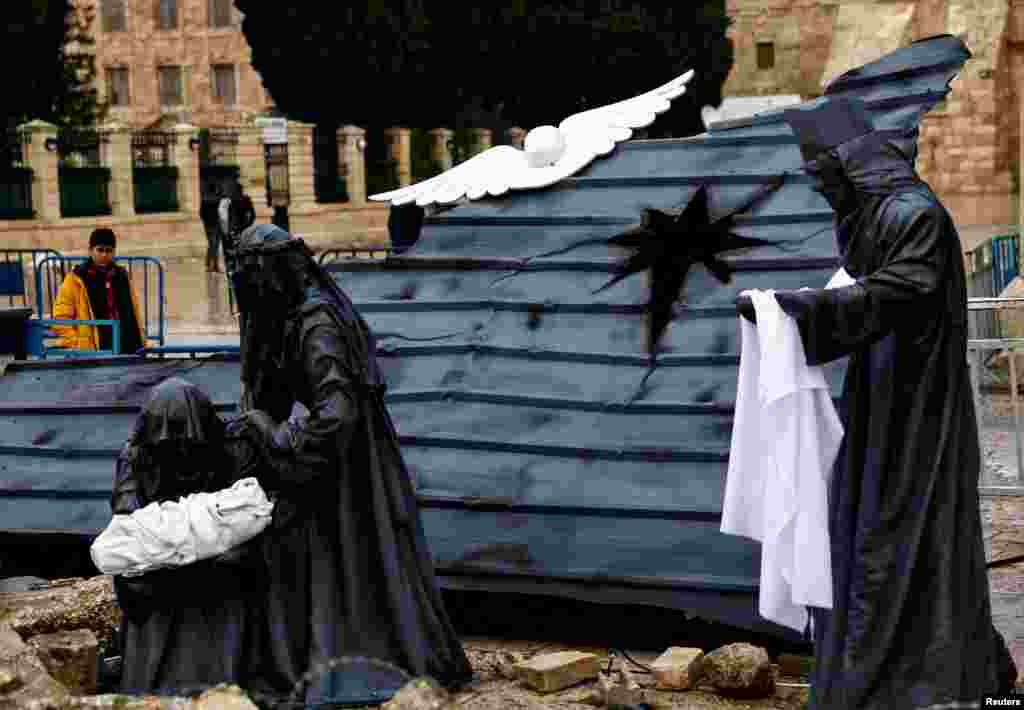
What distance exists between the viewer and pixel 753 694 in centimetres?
633

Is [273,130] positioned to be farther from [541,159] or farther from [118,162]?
[541,159]

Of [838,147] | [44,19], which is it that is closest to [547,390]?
[838,147]

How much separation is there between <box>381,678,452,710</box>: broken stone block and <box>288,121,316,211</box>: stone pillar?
32.8 meters

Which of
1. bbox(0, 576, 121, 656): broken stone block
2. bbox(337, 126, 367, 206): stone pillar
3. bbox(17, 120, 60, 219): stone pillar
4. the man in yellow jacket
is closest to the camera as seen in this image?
bbox(0, 576, 121, 656): broken stone block

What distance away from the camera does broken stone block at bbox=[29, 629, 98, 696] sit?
20.7 ft

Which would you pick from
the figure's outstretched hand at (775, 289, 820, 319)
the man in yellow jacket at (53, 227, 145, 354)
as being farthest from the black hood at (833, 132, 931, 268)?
the man in yellow jacket at (53, 227, 145, 354)

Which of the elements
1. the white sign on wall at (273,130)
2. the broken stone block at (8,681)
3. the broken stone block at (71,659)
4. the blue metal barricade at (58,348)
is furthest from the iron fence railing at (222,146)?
the broken stone block at (8,681)

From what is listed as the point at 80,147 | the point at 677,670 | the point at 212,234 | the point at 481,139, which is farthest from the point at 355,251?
the point at 481,139

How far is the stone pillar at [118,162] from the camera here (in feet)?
108

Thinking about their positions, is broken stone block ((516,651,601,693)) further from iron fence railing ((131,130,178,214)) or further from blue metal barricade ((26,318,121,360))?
iron fence railing ((131,130,178,214))

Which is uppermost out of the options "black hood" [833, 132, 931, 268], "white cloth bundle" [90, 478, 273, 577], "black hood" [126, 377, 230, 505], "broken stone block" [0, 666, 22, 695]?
"black hood" [833, 132, 931, 268]

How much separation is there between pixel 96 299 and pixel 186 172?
23923mm

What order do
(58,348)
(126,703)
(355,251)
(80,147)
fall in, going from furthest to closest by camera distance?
(80,147) < (355,251) < (58,348) < (126,703)

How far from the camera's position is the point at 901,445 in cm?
524
